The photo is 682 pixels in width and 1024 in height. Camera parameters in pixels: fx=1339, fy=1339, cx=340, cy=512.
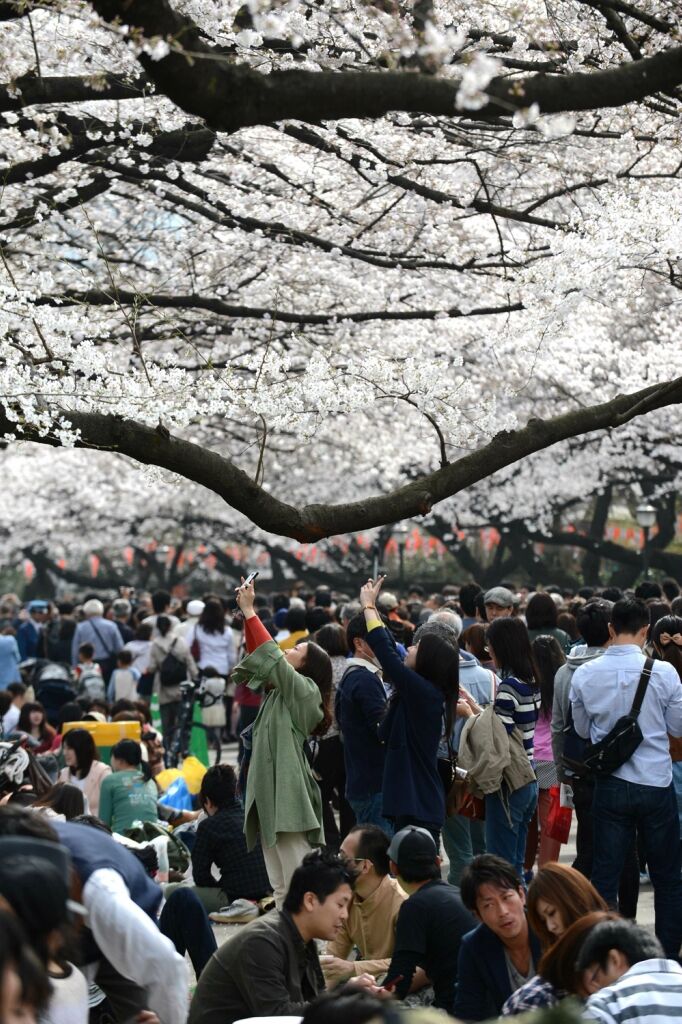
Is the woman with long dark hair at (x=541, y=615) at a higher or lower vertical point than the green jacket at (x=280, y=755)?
higher

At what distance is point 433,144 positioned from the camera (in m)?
9.45

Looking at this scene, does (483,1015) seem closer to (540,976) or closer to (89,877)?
(540,976)

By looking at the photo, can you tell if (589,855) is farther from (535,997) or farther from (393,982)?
(535,997)

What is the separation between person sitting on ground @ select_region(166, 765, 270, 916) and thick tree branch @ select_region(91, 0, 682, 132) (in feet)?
15.5

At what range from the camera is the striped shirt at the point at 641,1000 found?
11.1ft

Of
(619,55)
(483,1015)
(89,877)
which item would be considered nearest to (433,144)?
(619,55)

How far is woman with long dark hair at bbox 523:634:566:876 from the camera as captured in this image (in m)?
7.77

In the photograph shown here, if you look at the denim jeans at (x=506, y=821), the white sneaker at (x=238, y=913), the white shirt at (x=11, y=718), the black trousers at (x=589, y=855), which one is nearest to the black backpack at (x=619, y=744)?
the black trousers at (x=589, y=855)

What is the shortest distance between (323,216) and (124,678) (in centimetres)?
565

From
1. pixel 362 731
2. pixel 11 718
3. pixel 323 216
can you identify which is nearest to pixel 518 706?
pixel 362 731

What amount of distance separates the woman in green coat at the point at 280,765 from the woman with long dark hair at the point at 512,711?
955mm

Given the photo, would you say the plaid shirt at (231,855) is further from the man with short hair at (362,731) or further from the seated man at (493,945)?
the seated man at (493,945)

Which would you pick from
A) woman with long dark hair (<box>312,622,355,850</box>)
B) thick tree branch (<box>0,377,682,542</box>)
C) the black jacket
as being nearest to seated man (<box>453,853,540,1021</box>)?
the black jacket

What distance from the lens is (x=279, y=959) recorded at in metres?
4.66
